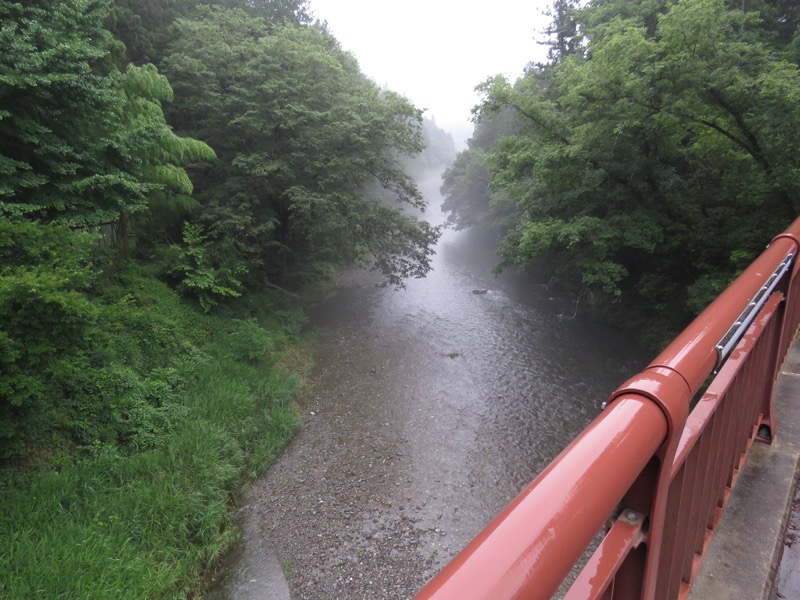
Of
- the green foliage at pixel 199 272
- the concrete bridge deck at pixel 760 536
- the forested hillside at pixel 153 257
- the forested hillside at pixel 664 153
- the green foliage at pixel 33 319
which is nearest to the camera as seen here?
the concrete bridge deck at pixel 760 536

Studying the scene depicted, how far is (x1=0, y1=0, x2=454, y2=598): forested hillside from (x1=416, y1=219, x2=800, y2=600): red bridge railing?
5.11 m

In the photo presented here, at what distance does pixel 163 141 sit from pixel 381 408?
21.6ft

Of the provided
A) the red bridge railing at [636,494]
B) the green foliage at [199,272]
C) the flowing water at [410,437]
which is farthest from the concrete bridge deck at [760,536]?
the green foliage at [199,272]

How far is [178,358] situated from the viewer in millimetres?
8438

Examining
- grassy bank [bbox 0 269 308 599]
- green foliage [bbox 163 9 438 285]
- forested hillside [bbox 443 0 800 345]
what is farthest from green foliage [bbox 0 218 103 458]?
forested hillside [bbox 443 0 800 345]

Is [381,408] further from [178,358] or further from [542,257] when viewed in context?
[542,257]

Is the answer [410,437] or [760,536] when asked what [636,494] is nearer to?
[760,536]

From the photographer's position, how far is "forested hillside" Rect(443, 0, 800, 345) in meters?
8.13

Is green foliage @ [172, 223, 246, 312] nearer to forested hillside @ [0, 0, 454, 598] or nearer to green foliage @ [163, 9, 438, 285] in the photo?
forested hillside @ [0, 0, 454, 598]

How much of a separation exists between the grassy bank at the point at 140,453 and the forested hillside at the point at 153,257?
0.08 ft

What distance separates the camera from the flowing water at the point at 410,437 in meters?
5.57

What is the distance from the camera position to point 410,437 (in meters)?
8.16

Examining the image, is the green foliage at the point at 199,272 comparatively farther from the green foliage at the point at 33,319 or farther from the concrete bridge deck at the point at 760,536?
the concrete bridge deck at the point at 760,536

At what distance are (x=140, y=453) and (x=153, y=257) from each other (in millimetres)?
6434
